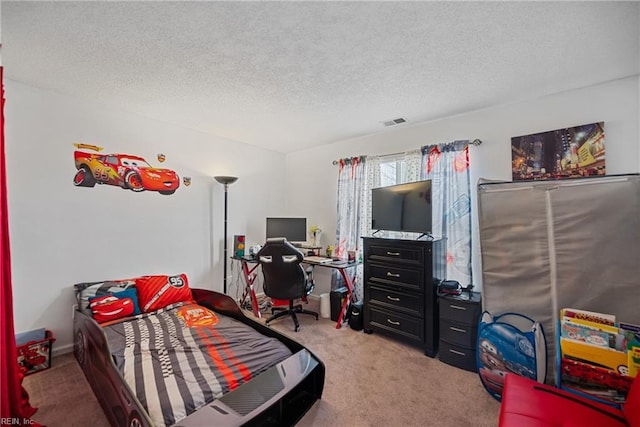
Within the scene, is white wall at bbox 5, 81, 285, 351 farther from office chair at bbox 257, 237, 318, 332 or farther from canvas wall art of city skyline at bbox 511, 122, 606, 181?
canvas wall art of city skyline at bbox 511, 122, 606, 181

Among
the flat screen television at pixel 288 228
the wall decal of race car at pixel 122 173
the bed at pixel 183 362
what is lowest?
the bed at pixel 183 362

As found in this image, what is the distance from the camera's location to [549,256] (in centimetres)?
194

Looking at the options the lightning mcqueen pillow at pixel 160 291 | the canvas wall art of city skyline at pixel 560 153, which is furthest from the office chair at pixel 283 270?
the canvas wall art of city skyline at pixel 560 153

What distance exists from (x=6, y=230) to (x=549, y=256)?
371 cm

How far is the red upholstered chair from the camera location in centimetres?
122

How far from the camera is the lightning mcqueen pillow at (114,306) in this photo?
2391mm

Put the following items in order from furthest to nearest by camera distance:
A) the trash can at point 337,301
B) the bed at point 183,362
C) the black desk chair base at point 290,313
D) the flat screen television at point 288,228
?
the flat screen television at point 288,228
the trash can at point 337,301
the black desk chair base at point 290,313
the bed at point 183,362

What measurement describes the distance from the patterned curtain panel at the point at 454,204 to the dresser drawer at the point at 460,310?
0.47m

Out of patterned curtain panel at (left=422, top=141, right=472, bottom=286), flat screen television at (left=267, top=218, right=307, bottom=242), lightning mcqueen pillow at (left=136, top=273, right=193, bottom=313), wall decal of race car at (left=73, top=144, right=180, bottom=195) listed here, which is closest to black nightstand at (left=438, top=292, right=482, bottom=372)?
patterned curtain panel at (left=422, top=141, right=472, bottom=286)

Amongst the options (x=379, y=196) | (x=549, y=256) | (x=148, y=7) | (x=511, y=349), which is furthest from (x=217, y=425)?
(x=379, y=196)

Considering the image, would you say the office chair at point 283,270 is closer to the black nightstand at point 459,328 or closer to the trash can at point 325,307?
the trash can at point 325,307

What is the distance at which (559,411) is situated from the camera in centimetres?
130

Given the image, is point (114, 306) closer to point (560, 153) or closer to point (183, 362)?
point (183, 362)

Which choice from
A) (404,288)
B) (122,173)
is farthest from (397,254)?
(122,173)
